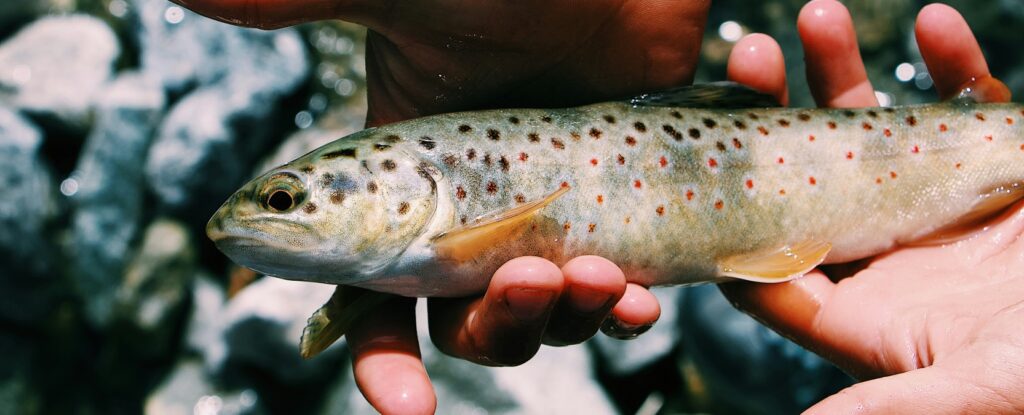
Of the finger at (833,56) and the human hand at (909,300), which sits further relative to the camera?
the finger at (833,56)

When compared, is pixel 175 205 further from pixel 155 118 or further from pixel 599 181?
pixel 599 181

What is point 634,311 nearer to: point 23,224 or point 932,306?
point 932,306

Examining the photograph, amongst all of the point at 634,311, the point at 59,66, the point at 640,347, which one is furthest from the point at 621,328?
the point at 59,66

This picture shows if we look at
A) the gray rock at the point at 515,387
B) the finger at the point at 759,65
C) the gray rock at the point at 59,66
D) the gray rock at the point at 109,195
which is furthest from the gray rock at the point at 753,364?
the gray rock at the point at 59,66

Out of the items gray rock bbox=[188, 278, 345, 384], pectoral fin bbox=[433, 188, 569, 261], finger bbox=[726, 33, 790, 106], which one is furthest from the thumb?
gray rock bbox=[188, 278, 345, 384]

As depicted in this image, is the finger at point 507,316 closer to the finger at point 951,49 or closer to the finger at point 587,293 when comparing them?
the finger at point 587,293

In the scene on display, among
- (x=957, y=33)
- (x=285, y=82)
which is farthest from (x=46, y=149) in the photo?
(x=957, y=33)
